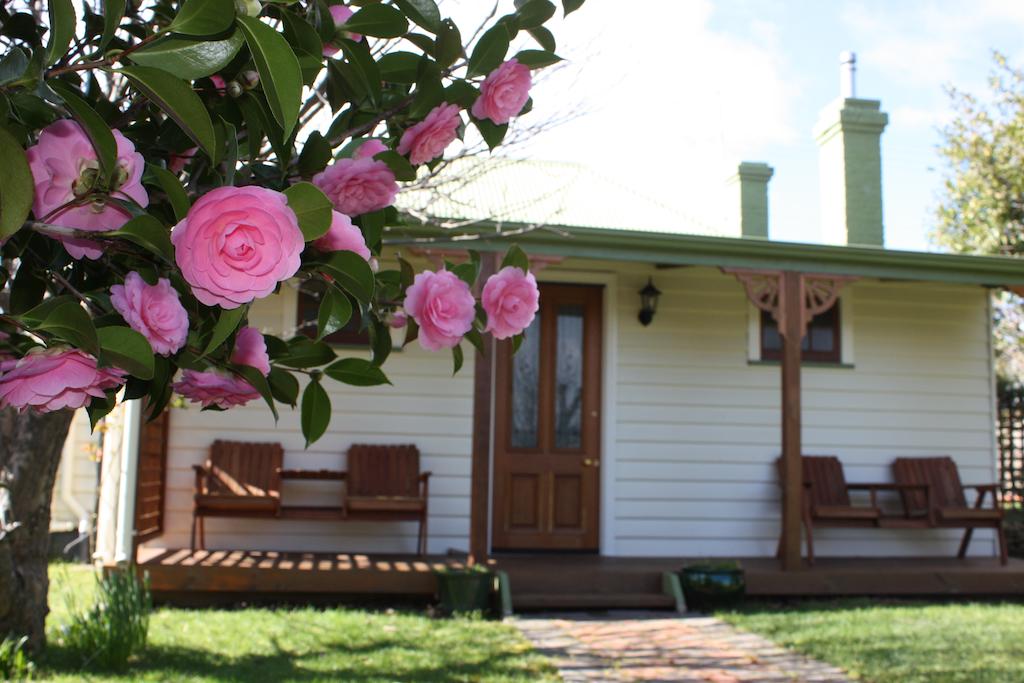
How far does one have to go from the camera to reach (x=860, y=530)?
9234 mm

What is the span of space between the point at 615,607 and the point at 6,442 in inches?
178

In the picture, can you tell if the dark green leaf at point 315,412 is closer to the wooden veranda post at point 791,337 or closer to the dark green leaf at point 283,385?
the dark green leaf at point 283,385

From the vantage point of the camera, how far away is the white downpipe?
6.96 meters

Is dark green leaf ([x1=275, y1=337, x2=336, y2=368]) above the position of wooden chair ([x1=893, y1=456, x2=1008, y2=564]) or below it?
above

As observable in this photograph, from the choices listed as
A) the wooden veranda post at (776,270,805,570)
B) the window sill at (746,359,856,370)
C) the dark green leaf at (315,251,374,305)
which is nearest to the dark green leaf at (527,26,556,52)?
the dark green leaf at (315,251,374,305)

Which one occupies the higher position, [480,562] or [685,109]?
[685,109]

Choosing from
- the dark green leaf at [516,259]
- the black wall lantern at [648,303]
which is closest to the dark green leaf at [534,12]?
the dark green leaf at [516,259]

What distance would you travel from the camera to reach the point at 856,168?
998 cm

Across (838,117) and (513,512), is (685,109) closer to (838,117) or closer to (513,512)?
(838,117)

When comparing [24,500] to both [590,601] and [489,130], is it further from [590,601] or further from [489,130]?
[590,601]

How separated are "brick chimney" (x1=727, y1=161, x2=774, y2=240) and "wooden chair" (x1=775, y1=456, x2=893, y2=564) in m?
2.83

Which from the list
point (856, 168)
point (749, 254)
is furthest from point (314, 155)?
point (856, 168)

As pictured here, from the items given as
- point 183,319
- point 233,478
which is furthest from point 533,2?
point 233,478

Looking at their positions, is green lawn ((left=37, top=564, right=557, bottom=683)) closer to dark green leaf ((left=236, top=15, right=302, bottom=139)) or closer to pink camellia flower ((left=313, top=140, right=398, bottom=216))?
pink camellia flower ((left=313, top=140, right=398, bottom=216))
